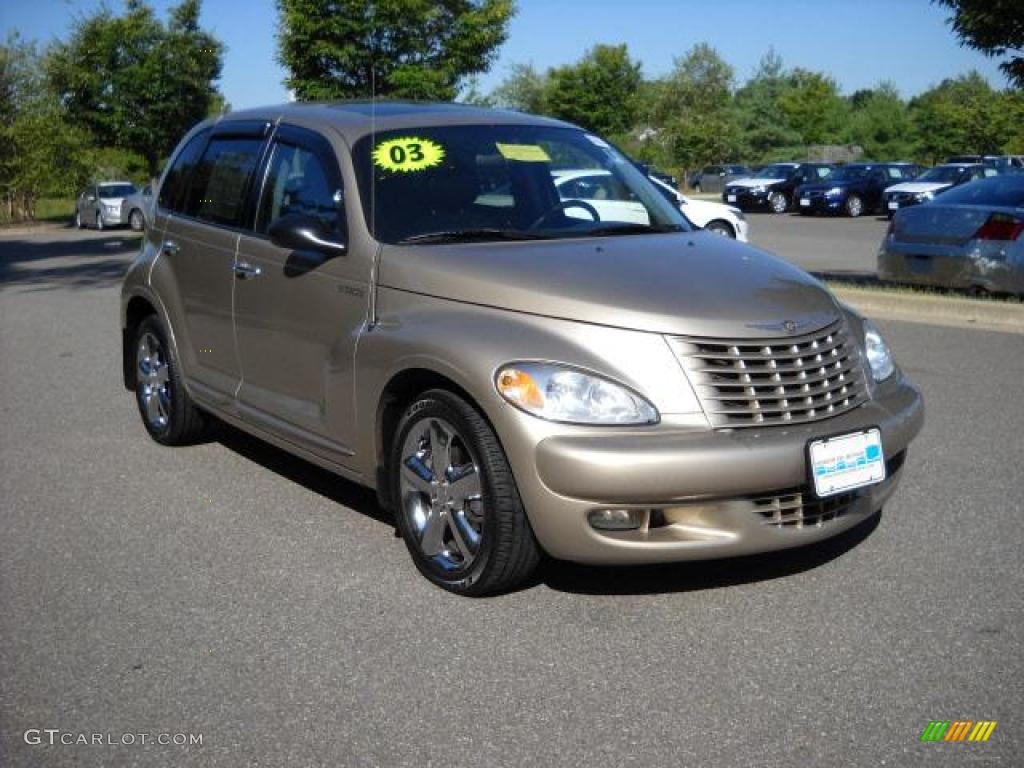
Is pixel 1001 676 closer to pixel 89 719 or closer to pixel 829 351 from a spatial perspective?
pixel 829 351

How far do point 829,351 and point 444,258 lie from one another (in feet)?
4.85

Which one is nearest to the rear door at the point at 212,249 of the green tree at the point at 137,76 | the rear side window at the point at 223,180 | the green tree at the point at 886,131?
the rear side window at the point at 223,180

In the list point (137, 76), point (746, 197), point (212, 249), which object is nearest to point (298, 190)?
point (212, 249)

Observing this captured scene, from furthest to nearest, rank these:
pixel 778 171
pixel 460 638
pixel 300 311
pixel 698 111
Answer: pixel 698 111, pixel 778 171, pixel 300 311, pixel 460 638

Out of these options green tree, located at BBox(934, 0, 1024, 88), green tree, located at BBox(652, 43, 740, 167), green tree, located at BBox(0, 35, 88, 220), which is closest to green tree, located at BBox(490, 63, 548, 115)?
green tree, located at BBox(652, 43, 740, 167)

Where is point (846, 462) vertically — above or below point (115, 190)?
above

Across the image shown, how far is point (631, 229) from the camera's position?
5293 millimetres

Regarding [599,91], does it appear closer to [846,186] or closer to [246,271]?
[846,186]

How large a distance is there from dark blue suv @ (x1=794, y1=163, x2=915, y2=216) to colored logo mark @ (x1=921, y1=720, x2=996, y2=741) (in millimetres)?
33845

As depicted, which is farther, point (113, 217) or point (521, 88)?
point (521, 88)

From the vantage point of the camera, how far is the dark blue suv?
36031mm

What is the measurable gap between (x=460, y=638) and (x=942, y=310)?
28.2 feet

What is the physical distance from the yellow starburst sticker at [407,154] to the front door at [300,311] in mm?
208

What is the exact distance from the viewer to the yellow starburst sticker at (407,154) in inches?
203
